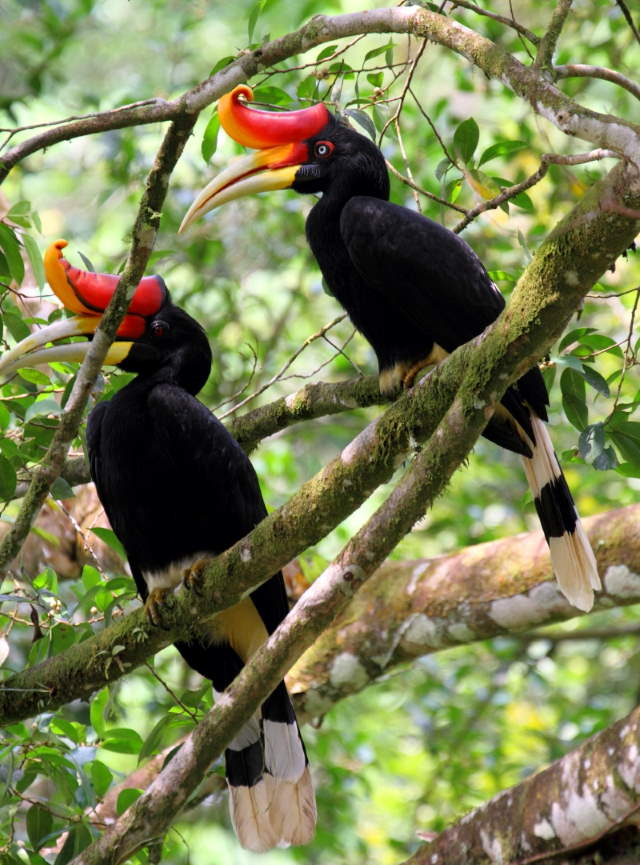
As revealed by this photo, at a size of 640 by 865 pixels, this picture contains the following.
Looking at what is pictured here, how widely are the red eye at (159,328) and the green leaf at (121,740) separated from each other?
1477 millimetres

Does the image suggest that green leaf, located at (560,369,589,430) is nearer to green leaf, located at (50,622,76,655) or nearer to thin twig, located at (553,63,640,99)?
thin twig, located at (553,63,640,99)

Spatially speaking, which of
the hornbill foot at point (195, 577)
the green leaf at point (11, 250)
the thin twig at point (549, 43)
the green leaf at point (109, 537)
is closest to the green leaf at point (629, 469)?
the thin twig at point (549, 43)

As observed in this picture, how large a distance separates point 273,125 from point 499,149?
104cm

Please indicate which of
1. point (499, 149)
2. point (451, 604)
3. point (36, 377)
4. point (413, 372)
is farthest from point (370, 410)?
point (36, 377)

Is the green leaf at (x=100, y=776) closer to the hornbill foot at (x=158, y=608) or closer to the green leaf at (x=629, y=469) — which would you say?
the hornbill foot at (x=158, y=608)

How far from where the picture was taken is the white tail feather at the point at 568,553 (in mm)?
3867

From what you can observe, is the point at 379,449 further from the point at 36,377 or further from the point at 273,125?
the point at 273,125

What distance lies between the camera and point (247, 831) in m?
4.04

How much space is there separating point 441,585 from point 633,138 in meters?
2.84

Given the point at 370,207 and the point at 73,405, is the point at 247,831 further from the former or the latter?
the point at 370,207

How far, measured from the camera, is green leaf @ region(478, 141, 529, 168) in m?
3.81

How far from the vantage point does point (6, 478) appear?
11.3 feet

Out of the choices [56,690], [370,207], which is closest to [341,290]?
[370,207]

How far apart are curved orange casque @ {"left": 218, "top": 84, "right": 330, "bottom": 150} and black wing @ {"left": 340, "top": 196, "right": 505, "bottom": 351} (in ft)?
1.95
